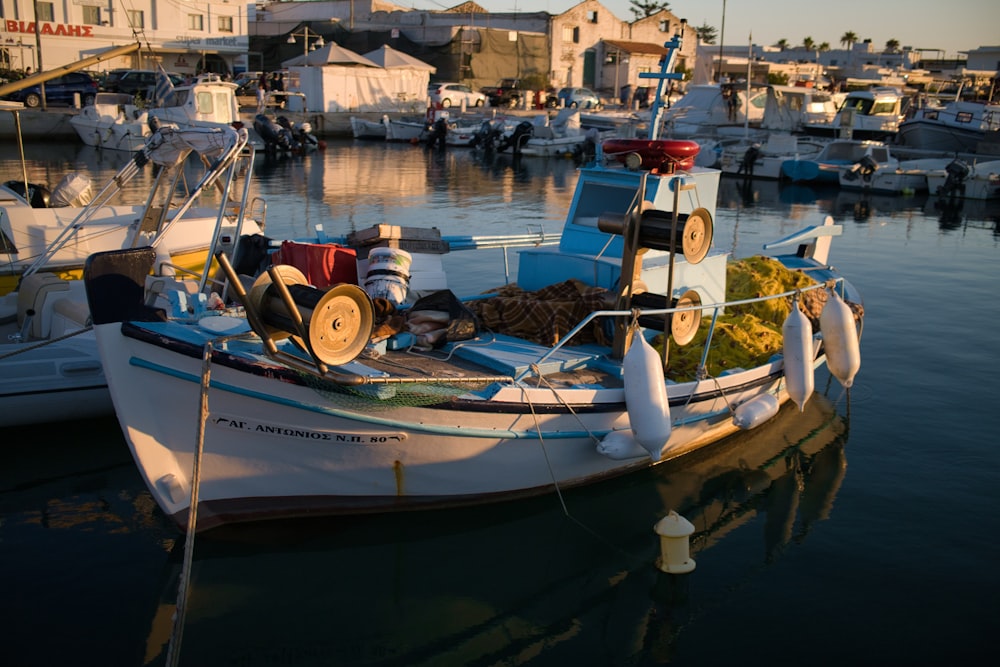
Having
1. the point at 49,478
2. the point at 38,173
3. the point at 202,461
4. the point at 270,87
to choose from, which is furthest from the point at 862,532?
the point at 270,87

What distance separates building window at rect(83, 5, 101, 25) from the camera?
45.5 metres

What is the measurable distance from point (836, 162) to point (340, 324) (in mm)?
32154

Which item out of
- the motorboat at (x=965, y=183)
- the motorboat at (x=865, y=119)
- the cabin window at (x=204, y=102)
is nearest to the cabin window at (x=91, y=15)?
the cabin window at (x=204, y=102)

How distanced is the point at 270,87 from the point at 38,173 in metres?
22.0

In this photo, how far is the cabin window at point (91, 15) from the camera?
4553 cm

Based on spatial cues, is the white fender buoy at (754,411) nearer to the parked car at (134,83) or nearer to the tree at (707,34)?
the parked car at (134,83)

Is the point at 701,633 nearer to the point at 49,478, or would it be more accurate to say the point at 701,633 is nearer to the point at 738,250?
the point at 49,478

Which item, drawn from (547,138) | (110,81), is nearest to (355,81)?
(110,81)

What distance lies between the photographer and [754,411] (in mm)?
8008

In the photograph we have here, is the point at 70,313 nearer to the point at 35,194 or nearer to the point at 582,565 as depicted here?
the point at 35,194

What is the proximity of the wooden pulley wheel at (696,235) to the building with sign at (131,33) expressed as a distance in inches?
1578

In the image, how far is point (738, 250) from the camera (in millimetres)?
19469

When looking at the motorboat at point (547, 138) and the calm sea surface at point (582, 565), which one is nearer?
the calm sea surface at point (582, 565)

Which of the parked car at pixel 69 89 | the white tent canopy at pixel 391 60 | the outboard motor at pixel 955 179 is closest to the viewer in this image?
the outboard motor at pixel 955 179
